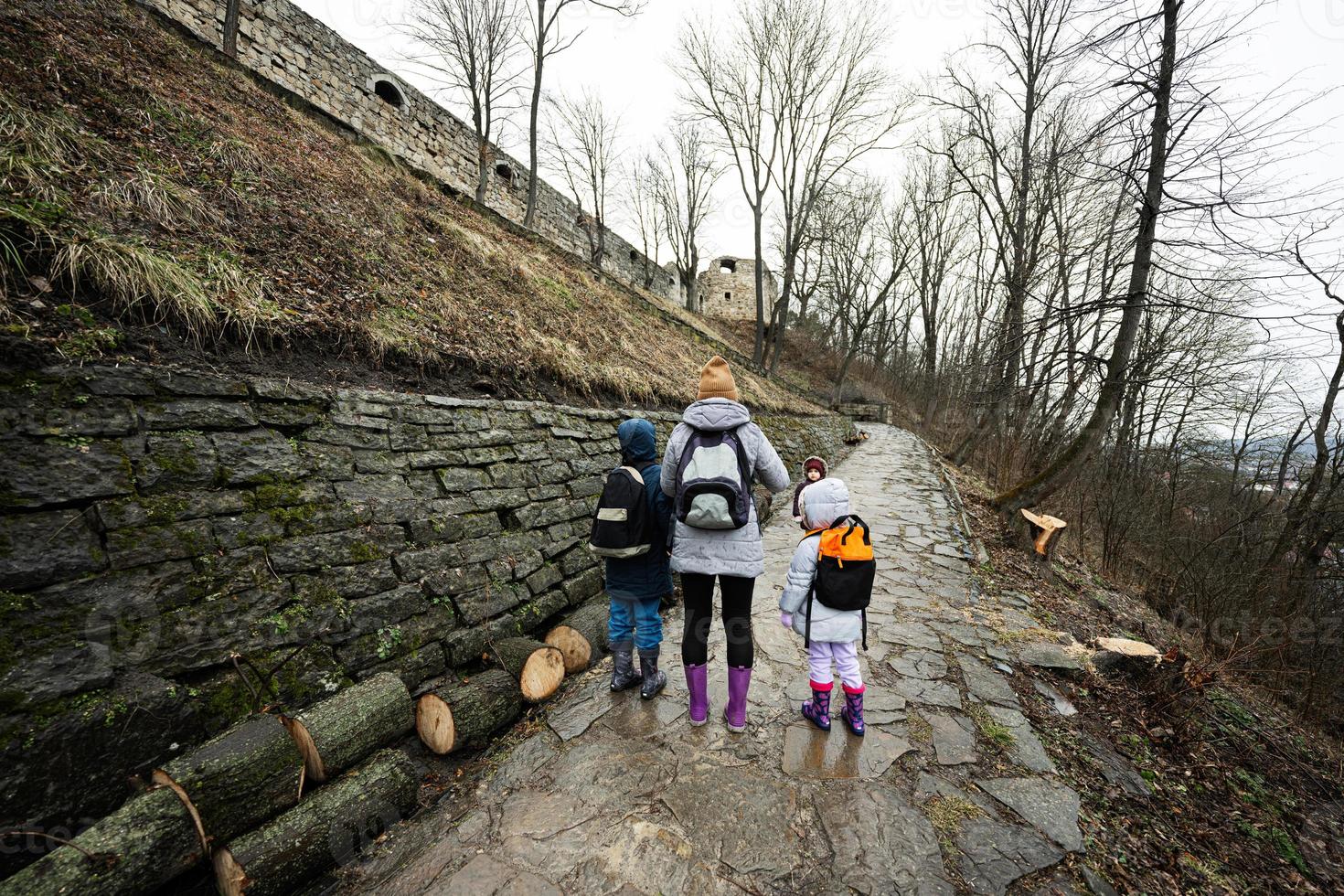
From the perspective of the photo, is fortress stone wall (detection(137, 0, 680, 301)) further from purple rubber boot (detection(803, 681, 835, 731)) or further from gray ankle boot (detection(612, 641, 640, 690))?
purple rubber boot (detection(803, 681, 835, 731))

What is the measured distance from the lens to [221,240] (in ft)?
11.2

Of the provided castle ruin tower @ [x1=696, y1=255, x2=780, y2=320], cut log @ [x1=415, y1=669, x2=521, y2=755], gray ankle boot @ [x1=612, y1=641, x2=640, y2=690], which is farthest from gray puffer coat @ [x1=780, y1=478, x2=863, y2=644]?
castle ruin tower @ [x1=696, y1=255, x2=780, y2=320]

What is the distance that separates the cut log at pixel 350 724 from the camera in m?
2.12

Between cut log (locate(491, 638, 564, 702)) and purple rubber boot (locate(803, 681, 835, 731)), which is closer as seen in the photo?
purple rubber boot (locate(803, 681, 835, 731))

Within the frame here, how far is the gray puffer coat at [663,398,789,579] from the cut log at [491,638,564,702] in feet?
4.05

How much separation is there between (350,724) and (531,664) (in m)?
1.01

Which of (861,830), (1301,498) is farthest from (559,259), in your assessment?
(1301,498)

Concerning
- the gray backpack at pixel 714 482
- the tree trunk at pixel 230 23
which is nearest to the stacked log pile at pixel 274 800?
Result: the gray backpack at pixel 714 482

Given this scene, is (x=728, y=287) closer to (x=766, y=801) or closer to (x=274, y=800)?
(x=766, y=801)

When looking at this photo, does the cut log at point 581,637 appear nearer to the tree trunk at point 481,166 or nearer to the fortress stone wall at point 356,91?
the fortress stone wall at point 356,91

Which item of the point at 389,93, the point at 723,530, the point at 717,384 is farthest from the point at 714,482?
Result: the point at 389,93

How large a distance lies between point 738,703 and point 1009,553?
5.53 metres

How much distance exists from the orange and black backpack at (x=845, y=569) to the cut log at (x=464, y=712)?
2004 mm

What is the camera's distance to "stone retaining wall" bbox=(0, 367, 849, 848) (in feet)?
5.74
